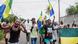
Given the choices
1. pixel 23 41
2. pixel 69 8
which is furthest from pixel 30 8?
pixel 23 41

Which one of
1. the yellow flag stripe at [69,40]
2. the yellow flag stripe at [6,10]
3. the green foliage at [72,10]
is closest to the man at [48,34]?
the yellow flag stripe at [69,40]

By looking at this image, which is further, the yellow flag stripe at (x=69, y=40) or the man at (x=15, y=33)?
the yellow flag stripe at (x=69, y=40)

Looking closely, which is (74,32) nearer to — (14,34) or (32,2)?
(14,34)

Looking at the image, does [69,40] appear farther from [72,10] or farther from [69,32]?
[72,10]

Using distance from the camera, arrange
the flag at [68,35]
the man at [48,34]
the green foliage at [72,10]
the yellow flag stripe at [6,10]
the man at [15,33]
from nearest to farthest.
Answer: the man at [15,33]
the man at [48,34]
the yellow flag stripe at [6,10]
the flag at [68,35]
the green foliage at [72,10]

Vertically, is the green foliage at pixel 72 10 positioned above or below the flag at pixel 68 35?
above

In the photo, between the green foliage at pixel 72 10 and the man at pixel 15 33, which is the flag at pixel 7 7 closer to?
the man at pixel 15 33

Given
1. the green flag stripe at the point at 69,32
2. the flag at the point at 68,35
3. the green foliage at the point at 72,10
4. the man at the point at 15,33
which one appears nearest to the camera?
the man at the point at 15,33

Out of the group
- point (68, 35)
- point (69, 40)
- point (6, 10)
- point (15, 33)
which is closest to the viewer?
point (15, 33)

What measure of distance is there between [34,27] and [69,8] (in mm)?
28375

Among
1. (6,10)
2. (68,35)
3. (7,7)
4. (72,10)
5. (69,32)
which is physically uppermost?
(72,10)

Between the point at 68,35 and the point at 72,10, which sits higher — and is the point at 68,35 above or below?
below

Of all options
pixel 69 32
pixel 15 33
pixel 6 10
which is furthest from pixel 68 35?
pixel 15 33

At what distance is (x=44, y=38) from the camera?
1825cm
